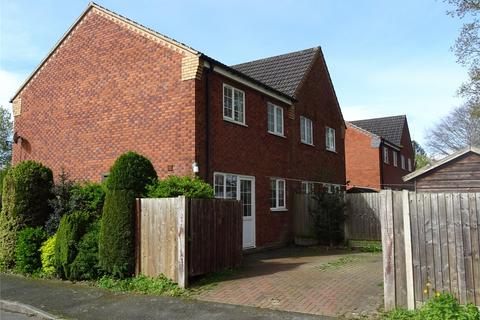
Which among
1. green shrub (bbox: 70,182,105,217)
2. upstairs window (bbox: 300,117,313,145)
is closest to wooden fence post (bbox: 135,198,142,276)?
green shrub (bbox: 70,182,105,217)

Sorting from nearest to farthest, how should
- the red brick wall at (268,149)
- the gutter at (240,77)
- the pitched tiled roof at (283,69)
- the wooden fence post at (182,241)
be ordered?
the wooden fence post at (182,241) → the gutter at (240,77) → the red brick wall at (268,149) → the pitched tiled roof at (283,69)

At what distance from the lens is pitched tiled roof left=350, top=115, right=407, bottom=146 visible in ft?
125

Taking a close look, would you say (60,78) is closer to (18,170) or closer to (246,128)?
(18,170)

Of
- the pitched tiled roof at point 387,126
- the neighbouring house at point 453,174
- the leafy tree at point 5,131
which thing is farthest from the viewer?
the leafy tree at point 5,131

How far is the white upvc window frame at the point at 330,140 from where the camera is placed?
22.0 meters

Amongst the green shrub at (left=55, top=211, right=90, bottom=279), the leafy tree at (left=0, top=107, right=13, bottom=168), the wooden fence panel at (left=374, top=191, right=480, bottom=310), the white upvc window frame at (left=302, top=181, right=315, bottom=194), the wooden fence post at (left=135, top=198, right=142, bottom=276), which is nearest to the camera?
the wooden fence panel at (left=374, top=191, right=480, bottom=310)

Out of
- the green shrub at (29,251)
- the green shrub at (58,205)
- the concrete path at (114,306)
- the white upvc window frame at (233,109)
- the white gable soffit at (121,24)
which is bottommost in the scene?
the concrete path at (114,306)

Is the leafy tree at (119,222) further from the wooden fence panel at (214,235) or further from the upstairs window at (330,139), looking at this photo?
the upstairs window at (330,139)

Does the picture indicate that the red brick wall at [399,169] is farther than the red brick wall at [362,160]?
Yes

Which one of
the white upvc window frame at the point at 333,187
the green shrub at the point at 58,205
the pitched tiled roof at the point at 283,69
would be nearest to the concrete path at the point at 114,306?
the green shrub at the point at 58,205

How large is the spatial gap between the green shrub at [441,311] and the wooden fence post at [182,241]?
13.3ft

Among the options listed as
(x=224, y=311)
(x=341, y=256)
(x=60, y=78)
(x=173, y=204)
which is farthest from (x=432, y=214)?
(x=60, y=78)

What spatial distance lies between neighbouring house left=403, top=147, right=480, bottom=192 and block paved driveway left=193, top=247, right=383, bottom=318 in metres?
5.73

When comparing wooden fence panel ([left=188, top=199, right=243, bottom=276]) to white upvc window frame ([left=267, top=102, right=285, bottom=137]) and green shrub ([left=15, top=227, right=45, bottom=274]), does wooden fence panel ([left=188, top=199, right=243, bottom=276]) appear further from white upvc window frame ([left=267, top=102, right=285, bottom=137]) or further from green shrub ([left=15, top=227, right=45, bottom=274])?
white upvc window frame ([left=267, top=102, right=285, bottom=137])
